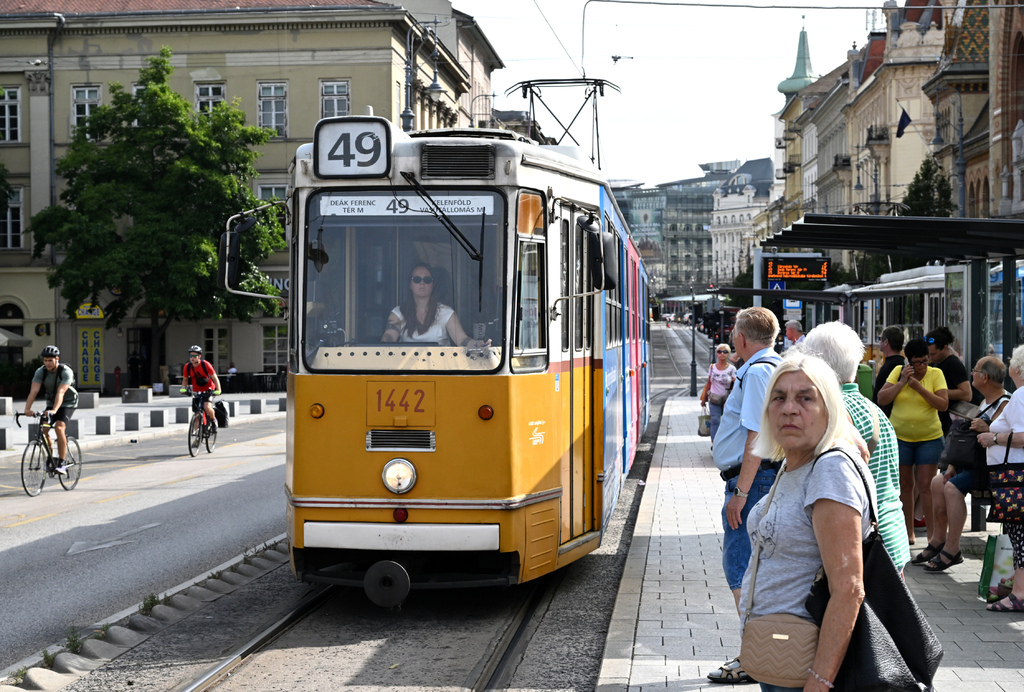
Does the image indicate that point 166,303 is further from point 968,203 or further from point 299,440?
point 299,440

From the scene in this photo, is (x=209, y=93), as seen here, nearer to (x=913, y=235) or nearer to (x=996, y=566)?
(x=913, y=235)

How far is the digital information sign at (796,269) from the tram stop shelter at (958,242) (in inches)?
689

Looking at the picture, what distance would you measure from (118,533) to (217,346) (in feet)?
124

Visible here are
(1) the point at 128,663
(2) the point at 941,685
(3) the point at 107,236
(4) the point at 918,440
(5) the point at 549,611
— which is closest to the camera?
(2) the point at 941,685

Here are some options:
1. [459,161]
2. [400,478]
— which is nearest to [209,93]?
[459,161]

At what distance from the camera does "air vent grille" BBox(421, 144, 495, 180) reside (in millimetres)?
7969

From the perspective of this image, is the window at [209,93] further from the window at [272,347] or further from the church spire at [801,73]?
the church spire at [801,73]

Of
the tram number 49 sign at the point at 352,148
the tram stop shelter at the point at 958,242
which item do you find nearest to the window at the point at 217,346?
the tram stop shelter at the point at 958,242

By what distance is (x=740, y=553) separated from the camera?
653cm

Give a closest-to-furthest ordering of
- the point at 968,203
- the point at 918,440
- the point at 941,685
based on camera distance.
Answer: the point at 941,685, the point at 918,440, the point at 968,203

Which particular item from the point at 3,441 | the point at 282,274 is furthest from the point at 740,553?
the point at 282,274

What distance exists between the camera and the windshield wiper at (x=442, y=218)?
7953mm

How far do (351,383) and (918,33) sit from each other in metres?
67.3

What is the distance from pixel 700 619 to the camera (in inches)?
302
